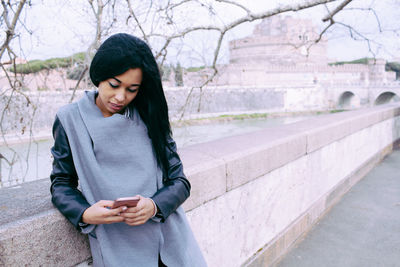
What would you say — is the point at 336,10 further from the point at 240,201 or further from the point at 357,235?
the point at 240,201

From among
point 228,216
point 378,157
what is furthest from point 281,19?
point 228,216

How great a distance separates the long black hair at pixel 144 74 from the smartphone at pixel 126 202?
A: 0.76 feet

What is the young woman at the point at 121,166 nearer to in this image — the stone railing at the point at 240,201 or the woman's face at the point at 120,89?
the woman's face at the point at 120,89

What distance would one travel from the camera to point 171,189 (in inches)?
38.3

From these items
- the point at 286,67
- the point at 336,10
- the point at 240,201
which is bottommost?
the point at 240,201

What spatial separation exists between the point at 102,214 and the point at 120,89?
352mm

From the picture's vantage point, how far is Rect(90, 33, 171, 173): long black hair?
2.97 ft

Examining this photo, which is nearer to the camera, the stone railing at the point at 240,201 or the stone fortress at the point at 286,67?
the stone railing at the point at 240,201

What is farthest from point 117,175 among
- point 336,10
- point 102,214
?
point 336,10

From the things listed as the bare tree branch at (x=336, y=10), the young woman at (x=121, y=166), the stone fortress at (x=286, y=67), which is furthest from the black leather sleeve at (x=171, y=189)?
the stone fortress at (x=286, y=67)

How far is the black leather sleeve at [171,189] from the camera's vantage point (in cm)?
93

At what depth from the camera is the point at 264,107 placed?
34531 millimetres

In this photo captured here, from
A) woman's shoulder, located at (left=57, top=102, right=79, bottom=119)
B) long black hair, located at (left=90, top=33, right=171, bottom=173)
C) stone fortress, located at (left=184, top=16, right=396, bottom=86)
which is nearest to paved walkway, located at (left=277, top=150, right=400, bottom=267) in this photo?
long black hair, located at (left=90, top=33, right=171, bottom=173)

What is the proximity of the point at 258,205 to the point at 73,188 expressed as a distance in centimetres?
118
